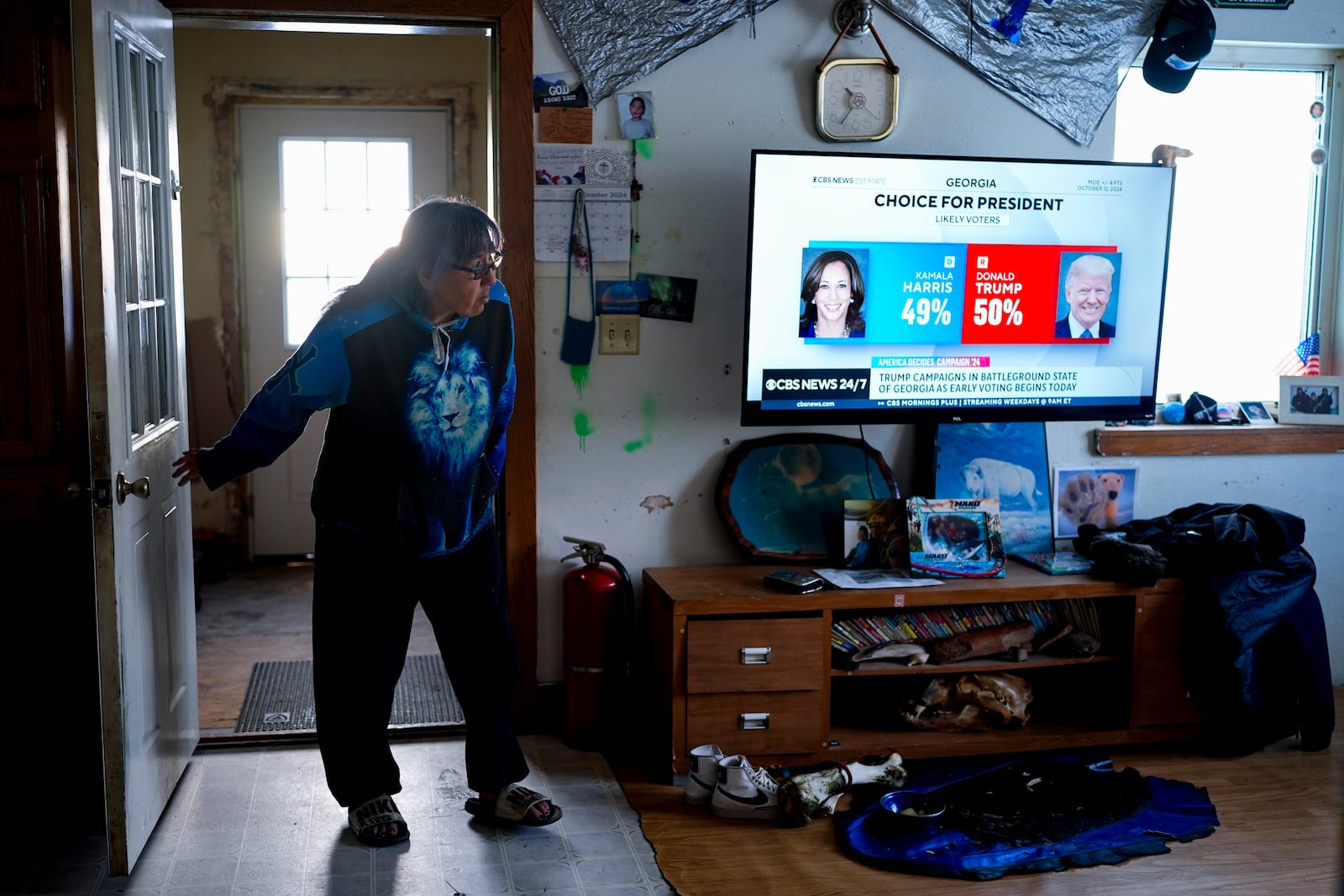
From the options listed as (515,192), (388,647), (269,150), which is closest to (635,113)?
(515,192)

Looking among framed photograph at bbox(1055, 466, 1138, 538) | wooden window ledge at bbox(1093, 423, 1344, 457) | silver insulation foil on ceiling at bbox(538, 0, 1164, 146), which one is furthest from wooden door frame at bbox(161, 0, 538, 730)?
wooden window ledge at bbox(1093, 423, 1344, 457)

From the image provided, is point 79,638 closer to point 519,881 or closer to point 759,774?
point 519,881

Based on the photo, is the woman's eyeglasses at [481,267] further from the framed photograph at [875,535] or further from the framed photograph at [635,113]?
the framed photograph at [875,535]

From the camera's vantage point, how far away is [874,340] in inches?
125

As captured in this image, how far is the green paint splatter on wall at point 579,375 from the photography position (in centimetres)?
328

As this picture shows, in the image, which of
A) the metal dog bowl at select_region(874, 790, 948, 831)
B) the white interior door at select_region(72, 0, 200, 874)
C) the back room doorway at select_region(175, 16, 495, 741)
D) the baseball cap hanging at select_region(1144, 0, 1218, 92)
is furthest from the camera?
the back room doorway at select_region(175, 16, 495, 741)

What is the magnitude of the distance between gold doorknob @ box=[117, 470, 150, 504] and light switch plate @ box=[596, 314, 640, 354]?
1.23m

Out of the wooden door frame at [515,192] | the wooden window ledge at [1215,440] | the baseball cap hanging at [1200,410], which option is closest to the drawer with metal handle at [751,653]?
the wooden door frame at [515,192]

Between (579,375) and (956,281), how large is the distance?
3.38ft

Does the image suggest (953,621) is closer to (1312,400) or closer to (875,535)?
(875,535)

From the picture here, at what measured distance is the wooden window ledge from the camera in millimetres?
3566

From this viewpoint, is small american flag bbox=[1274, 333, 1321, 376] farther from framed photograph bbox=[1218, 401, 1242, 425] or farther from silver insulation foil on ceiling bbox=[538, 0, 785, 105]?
silver insulation foil on ceiling bbox=[538, 0, 785, 105]

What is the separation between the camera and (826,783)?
286 cm

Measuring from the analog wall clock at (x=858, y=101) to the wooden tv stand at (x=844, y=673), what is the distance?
47.5 inches
